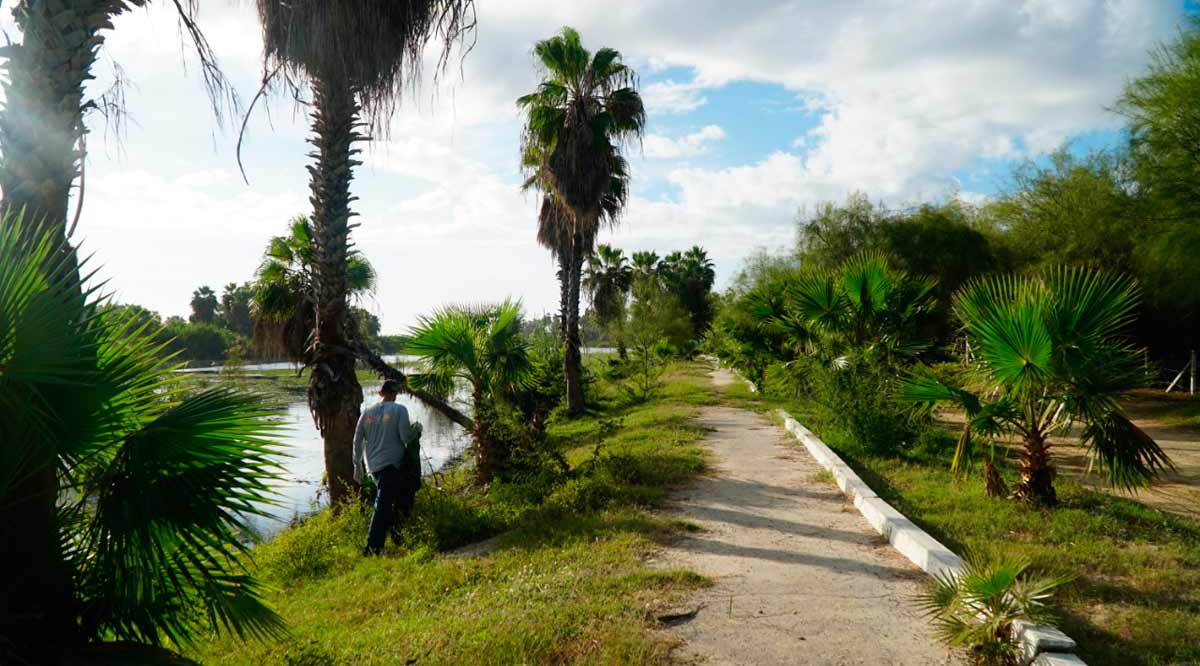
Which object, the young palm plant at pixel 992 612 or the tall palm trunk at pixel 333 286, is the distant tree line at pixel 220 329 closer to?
the tall palm trunk at pixel 333 286

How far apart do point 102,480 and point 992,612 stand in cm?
446

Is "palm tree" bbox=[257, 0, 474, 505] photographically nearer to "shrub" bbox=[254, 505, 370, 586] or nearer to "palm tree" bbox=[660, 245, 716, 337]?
"shrub" bbox=[254, 505, 370, 586]

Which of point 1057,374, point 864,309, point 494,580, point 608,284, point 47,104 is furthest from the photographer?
point 608,284

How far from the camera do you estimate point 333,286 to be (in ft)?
31.7

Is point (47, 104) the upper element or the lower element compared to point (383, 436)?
upper

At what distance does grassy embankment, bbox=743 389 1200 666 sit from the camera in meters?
4.28

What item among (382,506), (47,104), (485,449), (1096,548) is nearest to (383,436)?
(382,506)

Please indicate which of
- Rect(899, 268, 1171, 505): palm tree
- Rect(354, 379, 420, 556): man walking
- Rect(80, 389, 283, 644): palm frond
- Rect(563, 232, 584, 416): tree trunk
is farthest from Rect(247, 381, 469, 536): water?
Rect(899, 268, 1171, 505): palm tree

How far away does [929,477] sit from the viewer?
359 inches

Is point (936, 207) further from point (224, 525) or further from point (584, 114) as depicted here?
point (224, 525)

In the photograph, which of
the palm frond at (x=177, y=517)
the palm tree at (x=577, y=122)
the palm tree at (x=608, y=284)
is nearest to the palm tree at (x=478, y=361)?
the palm frond at (x=177, y=517)

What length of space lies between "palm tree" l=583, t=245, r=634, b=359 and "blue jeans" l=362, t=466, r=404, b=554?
3325cm

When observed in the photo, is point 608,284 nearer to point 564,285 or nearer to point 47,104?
point 564,285

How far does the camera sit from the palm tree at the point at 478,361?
9453 millimetres
